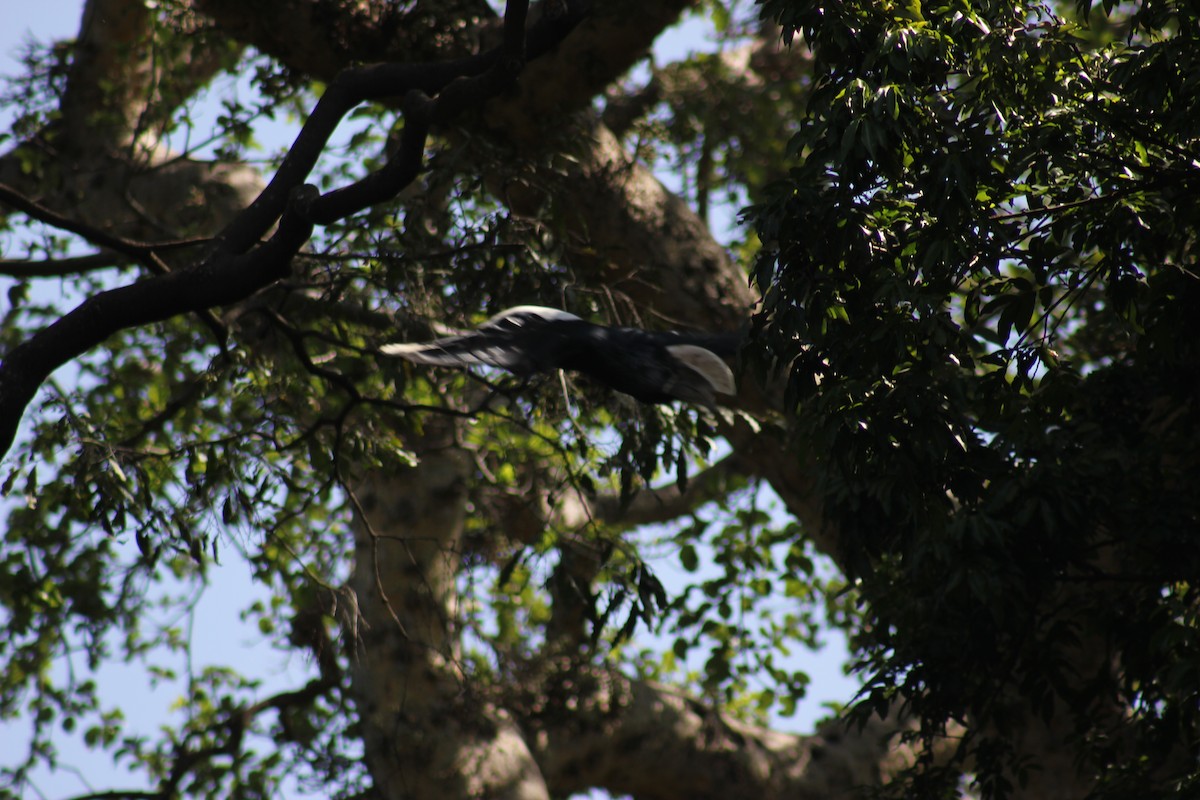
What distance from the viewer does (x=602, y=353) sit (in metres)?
2.85

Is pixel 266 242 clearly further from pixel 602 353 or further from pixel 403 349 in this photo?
pixel 602 353

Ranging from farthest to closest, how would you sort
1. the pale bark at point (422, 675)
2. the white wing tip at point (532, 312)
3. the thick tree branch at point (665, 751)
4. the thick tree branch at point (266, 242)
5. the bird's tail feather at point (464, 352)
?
the thick tree branch at point (665, 751)
the pale bark at point (422, 675)
the thick tree branch at point (266, 242)
the white wing tip at point (532, 312)
the bird's tail feather at point (464, 352)

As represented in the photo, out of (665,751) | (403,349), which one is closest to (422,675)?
(665,751)

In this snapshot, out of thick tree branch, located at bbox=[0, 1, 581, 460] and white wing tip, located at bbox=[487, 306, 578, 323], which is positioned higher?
thick tree branch, located at bbox=[0, 1, 581, 460]

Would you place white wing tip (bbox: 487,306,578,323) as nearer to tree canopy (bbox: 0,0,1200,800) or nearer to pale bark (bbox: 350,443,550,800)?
tree canopy (bbox: 0,0,1200,800)

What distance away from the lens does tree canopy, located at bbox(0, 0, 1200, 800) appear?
9.36 feet

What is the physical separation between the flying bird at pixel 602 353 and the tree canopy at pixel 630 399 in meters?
0.21

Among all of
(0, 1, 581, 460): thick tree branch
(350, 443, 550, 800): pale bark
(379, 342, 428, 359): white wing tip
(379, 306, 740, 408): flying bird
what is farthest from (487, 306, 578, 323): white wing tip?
(350, 443, 550, 800): pale bark

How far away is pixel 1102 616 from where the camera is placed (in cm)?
352

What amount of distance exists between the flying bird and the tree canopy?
209 mm

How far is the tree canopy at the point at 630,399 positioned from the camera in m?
2.85

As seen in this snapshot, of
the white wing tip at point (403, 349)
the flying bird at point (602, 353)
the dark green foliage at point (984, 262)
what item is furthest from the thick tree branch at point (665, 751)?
the white wing tip at point (403, 349)

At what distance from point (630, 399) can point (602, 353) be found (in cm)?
154

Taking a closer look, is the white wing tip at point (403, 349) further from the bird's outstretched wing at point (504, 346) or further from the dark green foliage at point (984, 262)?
the dark green foliage at point (984, 262)
